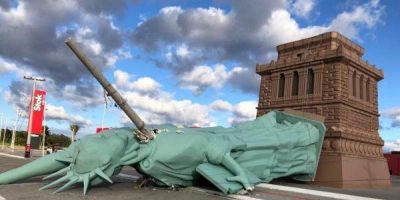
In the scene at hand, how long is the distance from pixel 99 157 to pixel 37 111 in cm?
2417

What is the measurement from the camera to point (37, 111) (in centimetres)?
3297

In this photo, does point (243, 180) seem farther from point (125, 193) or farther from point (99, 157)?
point (99, 157)

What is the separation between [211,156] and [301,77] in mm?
10087

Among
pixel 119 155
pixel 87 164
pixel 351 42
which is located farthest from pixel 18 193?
pixel 351 42

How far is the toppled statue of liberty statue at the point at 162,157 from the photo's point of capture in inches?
435

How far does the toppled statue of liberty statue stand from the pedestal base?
4.17 m

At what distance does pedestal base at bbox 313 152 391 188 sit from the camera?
17672mm

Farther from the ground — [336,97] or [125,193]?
[336,97]

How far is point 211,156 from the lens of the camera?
40.7 ft

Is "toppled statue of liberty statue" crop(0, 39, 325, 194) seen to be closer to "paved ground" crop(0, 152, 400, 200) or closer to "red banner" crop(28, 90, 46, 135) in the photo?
"paved ground" crop(0, 152, 400, 200)

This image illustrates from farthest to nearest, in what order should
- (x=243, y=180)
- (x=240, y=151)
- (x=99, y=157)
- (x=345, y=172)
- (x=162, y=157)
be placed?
(x=345, y=172) < (x=240, y=151) < (x=243, y=180) < (x=162, y=157) < (x=99, y=157)

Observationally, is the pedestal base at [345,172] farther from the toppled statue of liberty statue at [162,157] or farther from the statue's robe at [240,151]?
the toppled statue of liberty statue at [162,157]

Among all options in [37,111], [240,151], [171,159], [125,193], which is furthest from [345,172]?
[37,111]

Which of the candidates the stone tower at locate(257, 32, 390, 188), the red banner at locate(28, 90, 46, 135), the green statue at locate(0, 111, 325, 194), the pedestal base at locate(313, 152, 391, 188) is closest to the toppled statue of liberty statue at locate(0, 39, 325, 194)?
the green statue at locate(0, 111, 325, 194)
